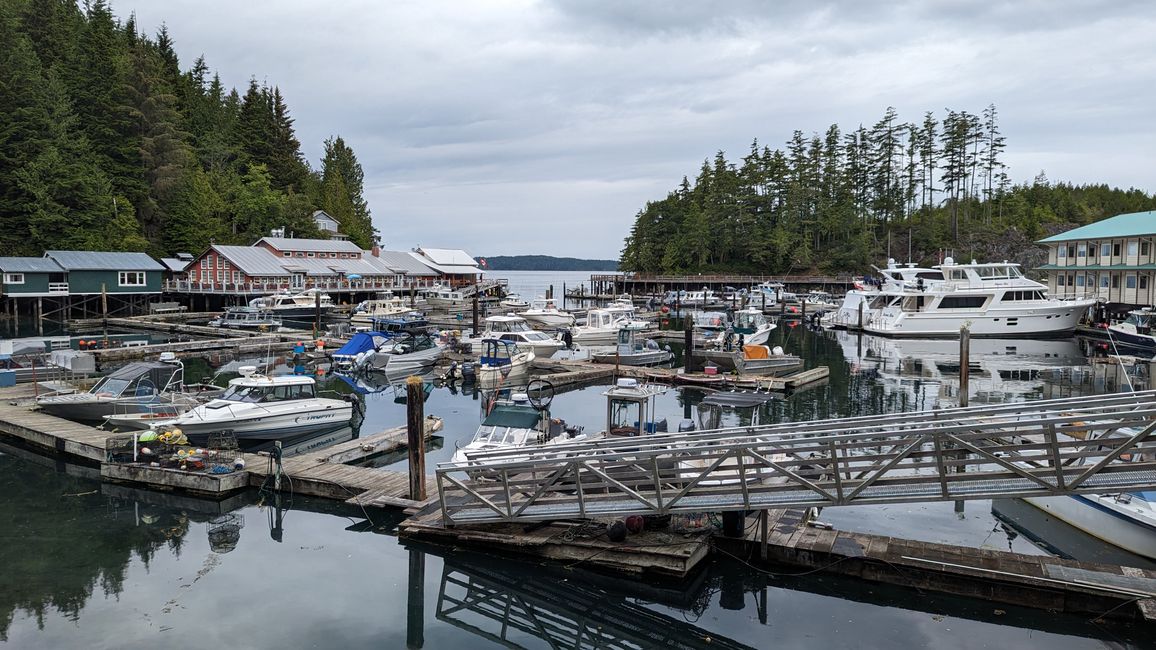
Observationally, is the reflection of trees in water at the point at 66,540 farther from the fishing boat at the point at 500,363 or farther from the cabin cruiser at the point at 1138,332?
the cabin cruiser at the point at 1138,332

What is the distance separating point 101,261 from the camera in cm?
5781

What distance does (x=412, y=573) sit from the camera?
12344 mm

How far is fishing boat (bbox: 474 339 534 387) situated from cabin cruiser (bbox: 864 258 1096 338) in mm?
30810

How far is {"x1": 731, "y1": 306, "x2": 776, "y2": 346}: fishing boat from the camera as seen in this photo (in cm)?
4075

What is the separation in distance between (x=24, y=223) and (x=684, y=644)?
76361mm

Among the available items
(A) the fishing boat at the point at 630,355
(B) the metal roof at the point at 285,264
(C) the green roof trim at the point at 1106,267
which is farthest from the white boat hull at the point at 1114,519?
(B) the metal roof at the point at 285,264

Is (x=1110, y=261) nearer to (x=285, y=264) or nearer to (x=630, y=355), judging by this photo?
(x=630, y=355)

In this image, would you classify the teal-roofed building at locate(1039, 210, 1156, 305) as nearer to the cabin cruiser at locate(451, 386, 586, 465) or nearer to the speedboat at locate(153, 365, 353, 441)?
the cabin cruiser at locate(451, 386, 586, 465)

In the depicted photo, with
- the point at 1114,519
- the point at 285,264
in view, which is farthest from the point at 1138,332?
the point at 285,264

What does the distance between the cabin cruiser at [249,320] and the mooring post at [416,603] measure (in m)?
40.2

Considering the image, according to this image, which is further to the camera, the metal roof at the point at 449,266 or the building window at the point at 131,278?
the metal roof at the point at 449,266

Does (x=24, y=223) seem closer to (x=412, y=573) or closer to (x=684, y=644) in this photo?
(x=412, y=573)

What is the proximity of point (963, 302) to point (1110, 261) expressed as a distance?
10.4 m

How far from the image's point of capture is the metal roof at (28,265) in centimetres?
5322
